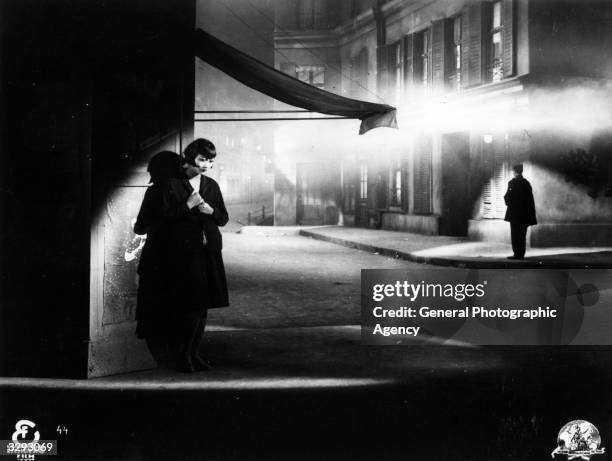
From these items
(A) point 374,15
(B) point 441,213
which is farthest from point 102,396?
(A) point 374,15

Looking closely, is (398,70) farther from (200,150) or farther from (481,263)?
(200,150)

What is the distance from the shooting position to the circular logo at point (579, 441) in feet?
11.1

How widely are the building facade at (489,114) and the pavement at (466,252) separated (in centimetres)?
104

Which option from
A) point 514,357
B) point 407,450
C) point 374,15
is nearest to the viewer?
point 407,450

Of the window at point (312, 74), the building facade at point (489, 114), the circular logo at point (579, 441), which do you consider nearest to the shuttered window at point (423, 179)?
the building facade at point (489, 114)

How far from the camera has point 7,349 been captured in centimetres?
482

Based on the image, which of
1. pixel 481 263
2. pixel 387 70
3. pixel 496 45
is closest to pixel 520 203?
pixel 481 263

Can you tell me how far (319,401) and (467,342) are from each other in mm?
2498

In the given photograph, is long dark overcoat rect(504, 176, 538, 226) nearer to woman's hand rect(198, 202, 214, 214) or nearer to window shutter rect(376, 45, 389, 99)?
woman's hand rect(198, 202, 214, 214)

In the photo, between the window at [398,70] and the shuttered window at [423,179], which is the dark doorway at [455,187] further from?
the window at [398,70]

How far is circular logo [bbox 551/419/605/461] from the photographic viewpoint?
338 cm

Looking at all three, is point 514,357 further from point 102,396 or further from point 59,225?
point 59,225

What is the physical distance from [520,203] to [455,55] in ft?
28.3

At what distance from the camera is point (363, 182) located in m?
27.3
